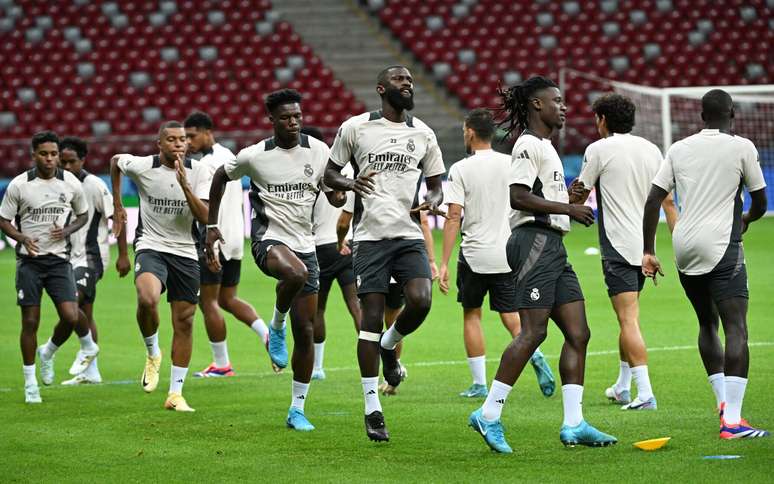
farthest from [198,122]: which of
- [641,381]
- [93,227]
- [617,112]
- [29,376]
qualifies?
[641,381]

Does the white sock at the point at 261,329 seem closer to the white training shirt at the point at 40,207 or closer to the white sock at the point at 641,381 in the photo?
the white training shirt at the point at 40,207

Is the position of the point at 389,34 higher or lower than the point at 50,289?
lower

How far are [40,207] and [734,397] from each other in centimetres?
608

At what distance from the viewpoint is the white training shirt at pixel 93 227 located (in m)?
11.7

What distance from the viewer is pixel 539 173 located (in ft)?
23.5

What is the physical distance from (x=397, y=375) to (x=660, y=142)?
770 inches

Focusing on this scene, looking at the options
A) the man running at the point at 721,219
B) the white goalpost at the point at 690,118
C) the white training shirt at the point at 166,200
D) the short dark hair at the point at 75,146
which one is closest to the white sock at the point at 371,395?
the man running at the point at 721,219

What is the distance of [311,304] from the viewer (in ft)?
28.1

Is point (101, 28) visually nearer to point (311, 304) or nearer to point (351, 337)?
point (351, 337)

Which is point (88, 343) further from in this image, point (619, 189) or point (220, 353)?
point (619, 189)

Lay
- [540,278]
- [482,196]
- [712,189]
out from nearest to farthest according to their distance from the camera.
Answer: [540,278] → [712,189] → [482,196]

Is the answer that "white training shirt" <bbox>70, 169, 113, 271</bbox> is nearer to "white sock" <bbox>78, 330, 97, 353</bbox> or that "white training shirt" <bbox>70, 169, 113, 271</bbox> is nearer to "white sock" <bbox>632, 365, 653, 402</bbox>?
"white sock" <bbox>78, 330, 97, 353</bbox>

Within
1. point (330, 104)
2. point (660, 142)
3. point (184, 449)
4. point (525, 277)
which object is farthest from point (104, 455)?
point (330, 104)

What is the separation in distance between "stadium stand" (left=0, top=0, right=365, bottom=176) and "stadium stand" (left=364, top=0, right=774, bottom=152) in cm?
316
